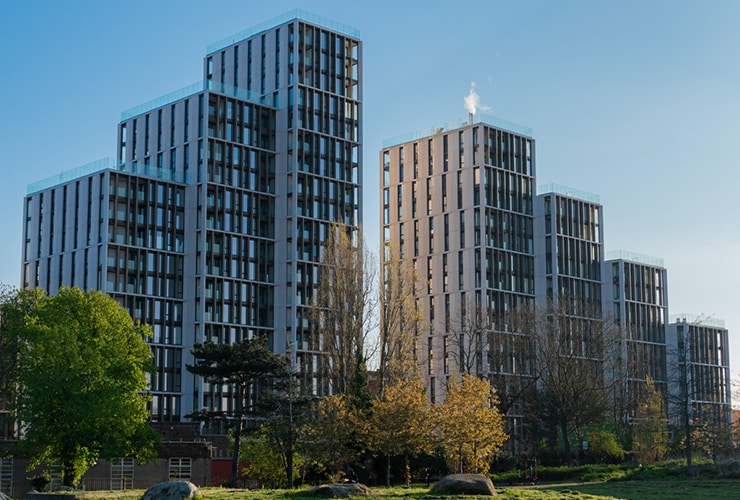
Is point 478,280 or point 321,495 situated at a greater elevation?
point 478,280

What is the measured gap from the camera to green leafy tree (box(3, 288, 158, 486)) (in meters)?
62.2

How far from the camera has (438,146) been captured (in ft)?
430

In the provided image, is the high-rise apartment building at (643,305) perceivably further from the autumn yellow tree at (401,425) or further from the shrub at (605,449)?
the autumn yellow tree at (401,425)

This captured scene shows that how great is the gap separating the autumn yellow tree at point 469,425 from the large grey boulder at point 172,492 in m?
20.9

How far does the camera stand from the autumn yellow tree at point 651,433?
81.9m

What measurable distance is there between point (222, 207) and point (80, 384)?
1883 inches

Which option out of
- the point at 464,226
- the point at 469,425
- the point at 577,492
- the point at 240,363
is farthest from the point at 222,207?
the point at 577,492

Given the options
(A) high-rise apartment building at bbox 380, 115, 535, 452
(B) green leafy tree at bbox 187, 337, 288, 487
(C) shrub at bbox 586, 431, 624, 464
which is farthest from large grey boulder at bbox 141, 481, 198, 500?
(A) high-rise apartment building at bbox 380, 115, 535, 452

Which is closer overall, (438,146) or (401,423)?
(401,423)

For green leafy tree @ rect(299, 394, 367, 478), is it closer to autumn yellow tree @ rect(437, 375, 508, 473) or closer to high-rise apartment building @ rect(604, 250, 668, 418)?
autumn yellow tree @ rect(437, 375, 508, 473)

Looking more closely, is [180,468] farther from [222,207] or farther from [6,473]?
[222,207]

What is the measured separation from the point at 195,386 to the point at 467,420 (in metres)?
48.7

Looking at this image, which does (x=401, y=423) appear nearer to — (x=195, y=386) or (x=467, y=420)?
(x=467, y=420)

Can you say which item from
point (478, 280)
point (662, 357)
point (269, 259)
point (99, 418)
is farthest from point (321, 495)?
point (662, 357)
